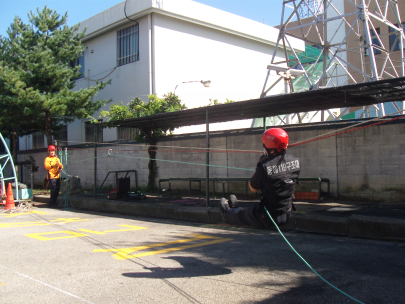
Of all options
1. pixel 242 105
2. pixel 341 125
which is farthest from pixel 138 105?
pixel 341 125

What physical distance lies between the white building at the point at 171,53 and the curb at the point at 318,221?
7.75m

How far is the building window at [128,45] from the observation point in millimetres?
18688

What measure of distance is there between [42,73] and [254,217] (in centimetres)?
1521

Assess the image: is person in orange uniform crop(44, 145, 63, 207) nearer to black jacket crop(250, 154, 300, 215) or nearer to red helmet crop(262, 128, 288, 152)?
black jacket crop(250, 154, 300, 215)

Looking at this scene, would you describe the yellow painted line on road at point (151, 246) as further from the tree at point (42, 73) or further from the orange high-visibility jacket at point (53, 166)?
the tree at point (42, 73)

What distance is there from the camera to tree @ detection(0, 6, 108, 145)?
16.5 meters

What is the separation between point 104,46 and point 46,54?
3.80 metres

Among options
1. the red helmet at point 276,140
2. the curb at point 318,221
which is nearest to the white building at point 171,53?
the curb at point 318,221

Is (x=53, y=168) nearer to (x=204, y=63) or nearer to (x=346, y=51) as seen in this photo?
(x=204, y=63)

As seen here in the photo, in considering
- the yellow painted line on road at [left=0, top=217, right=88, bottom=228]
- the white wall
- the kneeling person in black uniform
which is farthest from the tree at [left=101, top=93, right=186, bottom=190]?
the kneeling person in black uniform

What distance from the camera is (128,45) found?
751 inches

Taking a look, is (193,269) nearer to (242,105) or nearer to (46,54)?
(242,105)

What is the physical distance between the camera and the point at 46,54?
1733 cm

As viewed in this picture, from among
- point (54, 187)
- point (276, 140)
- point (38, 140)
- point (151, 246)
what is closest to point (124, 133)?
point (54, 187)
